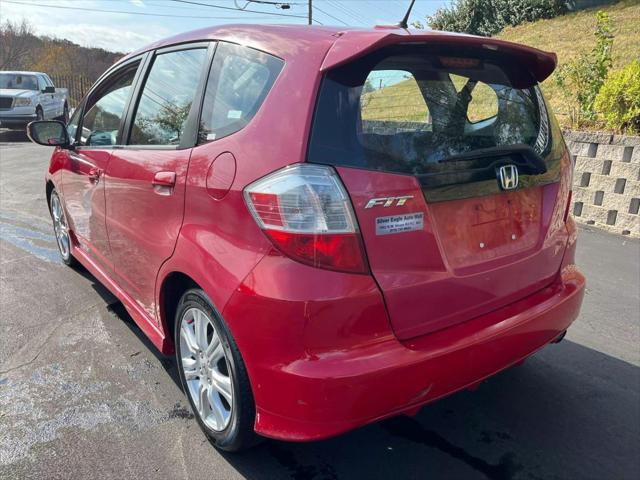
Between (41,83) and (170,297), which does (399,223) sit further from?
(41,83)

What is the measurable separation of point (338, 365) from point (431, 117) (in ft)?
3.84

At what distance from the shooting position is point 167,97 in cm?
279

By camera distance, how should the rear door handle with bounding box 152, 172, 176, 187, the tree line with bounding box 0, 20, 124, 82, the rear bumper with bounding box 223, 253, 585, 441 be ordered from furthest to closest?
the tree line with bounding box 0, 20, 124, 82, the rear door handle with bounding box 152, 172, 176, 187, the rear bumper with bounding box 223, 253, 585, 441

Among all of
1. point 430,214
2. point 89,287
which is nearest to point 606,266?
point 430,214

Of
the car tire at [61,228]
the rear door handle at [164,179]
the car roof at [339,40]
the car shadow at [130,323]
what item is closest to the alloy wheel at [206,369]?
the car shadow at [130,323]

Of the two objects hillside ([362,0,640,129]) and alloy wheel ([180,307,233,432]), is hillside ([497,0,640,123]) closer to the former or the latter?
hillside ([362,0,640,129])

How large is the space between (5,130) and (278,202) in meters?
20.9

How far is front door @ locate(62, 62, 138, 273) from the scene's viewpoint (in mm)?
3322

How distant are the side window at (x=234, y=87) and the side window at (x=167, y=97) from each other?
172 millimetres

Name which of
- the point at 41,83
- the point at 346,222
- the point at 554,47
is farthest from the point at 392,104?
the point at 554,47

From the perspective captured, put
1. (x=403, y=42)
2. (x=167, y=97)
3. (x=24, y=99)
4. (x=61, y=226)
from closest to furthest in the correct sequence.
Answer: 1. (x=403, y=42)
2. (x=167, y=97)
3. (x=61, y=226)
4. (x=24, y=99)

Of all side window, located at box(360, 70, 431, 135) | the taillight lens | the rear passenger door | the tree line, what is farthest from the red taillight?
the tree line

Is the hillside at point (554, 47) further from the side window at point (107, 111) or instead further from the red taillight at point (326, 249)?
the side window at point (107, 111)

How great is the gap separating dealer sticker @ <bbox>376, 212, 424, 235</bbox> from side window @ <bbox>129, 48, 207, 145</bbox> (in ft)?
3.93
